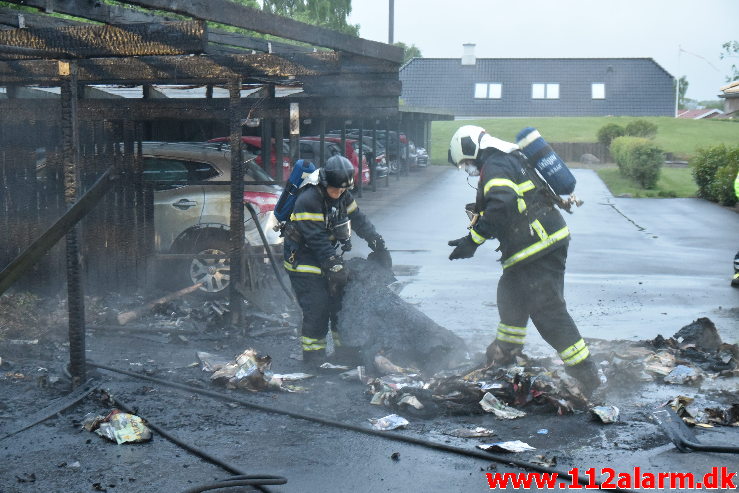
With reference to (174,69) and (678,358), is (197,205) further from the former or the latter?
(678,358)

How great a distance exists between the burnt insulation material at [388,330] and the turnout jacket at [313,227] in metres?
0.39

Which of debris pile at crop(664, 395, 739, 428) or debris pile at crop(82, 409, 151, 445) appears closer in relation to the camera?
debris pile at crop(82, 409, 151, 445)

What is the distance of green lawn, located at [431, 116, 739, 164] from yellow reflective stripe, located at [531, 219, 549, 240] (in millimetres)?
36915

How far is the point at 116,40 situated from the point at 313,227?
215cm

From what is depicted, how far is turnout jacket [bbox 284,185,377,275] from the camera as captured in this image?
289 inches

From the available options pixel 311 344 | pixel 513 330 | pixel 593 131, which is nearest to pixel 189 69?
pixel 311 344

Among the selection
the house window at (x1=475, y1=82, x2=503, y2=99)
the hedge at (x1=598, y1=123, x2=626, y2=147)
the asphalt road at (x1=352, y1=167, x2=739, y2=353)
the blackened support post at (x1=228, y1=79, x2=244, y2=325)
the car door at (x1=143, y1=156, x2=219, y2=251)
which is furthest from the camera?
the house window at (x1=475, y1=82, x2=503, y2=99)

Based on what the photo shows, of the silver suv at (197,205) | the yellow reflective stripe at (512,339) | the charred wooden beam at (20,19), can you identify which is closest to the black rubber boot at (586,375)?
the yellow reflective stripe at (512,339)

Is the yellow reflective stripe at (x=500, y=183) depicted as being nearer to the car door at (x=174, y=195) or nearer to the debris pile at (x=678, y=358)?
the debris pile at (x=678, y=358)

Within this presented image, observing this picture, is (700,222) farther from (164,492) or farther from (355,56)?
(164,492)

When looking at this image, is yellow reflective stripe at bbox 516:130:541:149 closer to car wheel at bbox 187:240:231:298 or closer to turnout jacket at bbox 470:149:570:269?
turnout jacket at bbox 470:149:570:269

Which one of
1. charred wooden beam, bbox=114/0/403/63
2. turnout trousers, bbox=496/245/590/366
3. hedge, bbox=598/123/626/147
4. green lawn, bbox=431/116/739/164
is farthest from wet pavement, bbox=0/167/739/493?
green lawn, bbox=431/116/739/164

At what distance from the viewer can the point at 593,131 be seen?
176 feet

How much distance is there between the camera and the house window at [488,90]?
229ft
